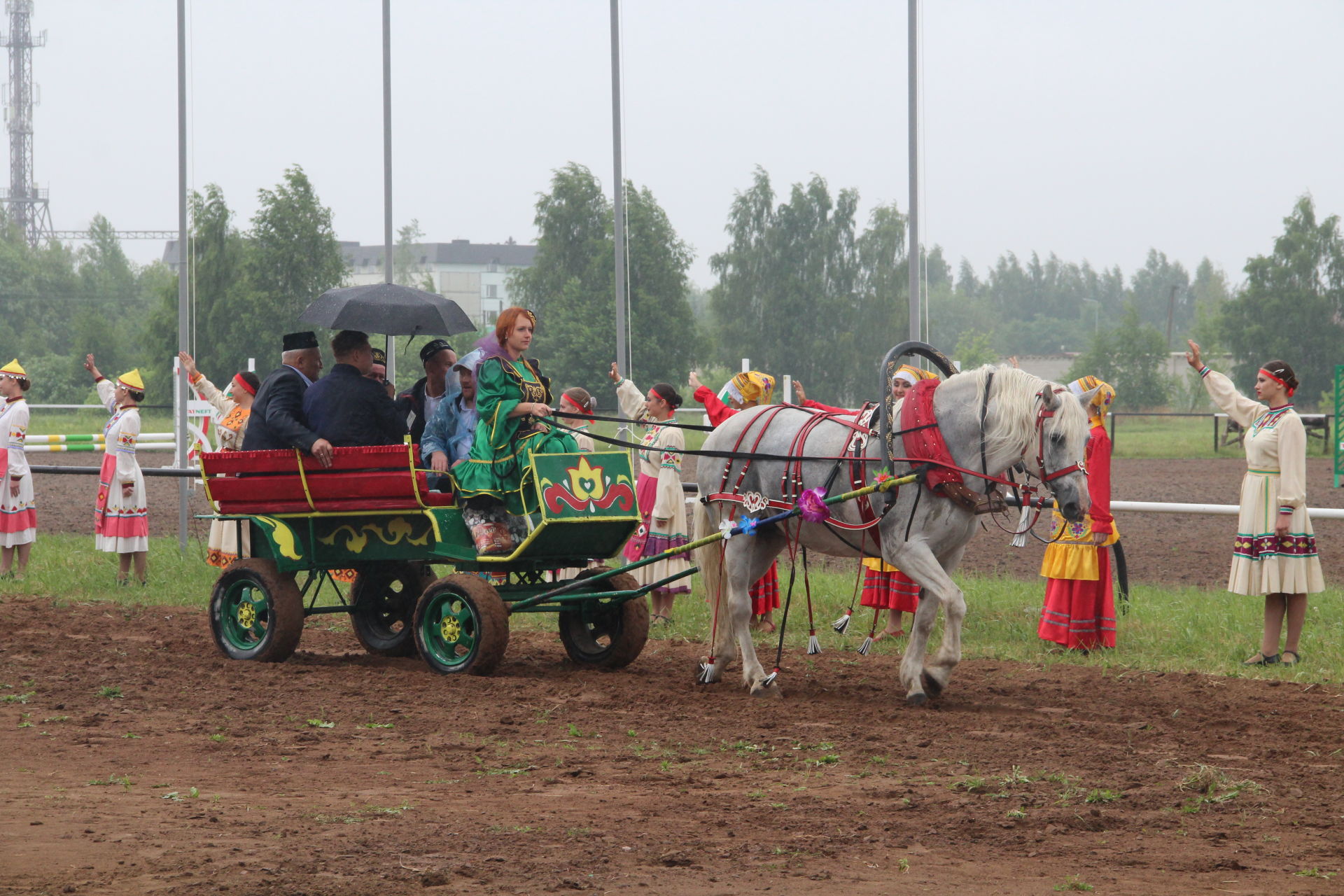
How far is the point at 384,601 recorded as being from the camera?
977 cm

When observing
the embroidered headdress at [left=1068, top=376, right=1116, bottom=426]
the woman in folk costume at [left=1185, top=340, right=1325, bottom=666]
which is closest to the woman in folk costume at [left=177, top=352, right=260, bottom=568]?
the embroidered headdress at [left=1068, top=376, right=1116, bottom=426]

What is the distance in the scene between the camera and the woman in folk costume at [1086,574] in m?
9.34

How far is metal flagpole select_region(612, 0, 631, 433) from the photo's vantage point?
14.0m

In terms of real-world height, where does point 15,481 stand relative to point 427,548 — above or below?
above

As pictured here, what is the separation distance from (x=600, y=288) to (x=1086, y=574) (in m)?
7.13

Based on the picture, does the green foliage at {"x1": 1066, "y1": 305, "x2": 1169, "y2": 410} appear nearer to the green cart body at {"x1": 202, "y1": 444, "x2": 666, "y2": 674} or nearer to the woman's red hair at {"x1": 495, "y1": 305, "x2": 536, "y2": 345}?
the green cart body at {"x1": 202, "y1": 444, "x2": 666, "y2": 674}

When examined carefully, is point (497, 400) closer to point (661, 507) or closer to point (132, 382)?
point (661, 507)

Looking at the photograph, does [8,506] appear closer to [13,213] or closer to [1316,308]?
[1316,308]

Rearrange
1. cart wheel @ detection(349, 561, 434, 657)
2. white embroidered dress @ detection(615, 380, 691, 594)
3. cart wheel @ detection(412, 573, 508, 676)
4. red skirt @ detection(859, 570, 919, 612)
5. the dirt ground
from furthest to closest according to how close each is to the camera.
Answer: white embroidered dress @ detection(615, 380, 691, 594)
red skirt @ detection(859, 570, 919, 612)
cart wheel @ detection(349, 561, 434, 657)
cart wheel @ detection(412, 573, 508, 676)
the dirt ground

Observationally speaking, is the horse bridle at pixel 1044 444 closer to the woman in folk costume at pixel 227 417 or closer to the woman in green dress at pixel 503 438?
the woman in green dress at pixel 503 438

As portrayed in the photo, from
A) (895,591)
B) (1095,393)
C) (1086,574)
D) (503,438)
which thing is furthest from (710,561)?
(1086,574)

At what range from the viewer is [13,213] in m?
74.7

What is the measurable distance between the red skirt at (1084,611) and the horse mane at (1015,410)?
7.68 feet

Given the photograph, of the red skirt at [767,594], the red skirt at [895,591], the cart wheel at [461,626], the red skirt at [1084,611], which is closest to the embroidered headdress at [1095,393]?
the red skirt at [1084,611]
